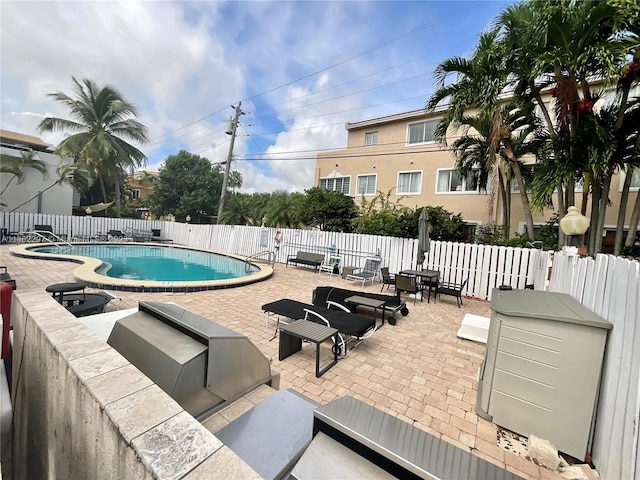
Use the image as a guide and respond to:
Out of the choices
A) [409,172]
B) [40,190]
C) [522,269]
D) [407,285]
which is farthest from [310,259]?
[40,190]

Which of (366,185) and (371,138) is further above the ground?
(371,138)

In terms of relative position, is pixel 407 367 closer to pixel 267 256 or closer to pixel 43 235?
pixel 267 256

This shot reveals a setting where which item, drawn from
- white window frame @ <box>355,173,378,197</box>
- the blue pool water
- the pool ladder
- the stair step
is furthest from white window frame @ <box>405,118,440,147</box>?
the stair step

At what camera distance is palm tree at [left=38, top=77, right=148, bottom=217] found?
65.6 ft

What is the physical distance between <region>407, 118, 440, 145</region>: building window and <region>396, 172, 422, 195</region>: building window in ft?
6.48

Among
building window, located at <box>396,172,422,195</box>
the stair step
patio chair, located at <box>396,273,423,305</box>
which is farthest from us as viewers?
building window, located at <box>396,172,422,195</box>

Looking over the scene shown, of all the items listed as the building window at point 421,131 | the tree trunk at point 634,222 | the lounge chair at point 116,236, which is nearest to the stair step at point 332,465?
the tree trunk at point 634,222

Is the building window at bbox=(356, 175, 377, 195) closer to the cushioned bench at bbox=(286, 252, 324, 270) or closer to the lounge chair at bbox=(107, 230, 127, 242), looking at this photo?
the cushioned bench at bbox=(286, 252, 324, 270)

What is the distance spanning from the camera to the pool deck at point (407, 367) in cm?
291

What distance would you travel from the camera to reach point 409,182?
16.4m

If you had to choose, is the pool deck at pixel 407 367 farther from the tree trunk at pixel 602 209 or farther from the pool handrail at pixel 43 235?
the pool handrail at pixel 43 235

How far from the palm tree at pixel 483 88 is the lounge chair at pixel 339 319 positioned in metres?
7.41

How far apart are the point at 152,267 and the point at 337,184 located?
11975mm

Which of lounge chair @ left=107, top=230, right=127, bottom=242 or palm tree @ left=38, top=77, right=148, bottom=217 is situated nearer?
lounge chair @ left=107, top=230, right=127, bottom=242
